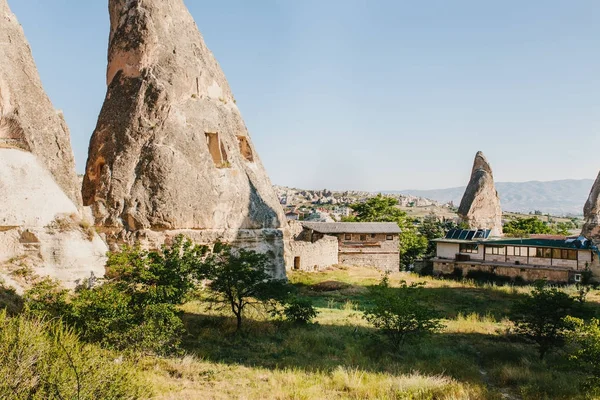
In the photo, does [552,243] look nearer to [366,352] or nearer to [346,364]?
[366,352]

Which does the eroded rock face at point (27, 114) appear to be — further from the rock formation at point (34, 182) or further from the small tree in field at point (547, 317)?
the small tree in field at point (547, 317)

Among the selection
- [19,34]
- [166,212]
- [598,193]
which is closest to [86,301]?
[166,212]

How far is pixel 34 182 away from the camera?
39.3ft

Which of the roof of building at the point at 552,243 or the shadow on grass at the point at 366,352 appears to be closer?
the shadow on grass at the point at 366,352

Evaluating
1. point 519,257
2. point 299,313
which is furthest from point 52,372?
point 519,257

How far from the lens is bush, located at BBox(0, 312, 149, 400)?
532 centimetres

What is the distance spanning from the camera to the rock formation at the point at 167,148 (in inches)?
682

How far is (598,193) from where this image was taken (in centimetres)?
3791

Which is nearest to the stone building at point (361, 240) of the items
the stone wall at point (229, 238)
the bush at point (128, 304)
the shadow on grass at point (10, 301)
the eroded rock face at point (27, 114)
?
the stone wall at point (229, 238)

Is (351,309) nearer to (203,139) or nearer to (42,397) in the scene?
(203,139)

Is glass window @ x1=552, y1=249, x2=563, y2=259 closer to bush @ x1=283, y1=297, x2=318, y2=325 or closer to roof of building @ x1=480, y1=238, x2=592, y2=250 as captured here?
roof of building @ x1=480, y1=238, x2=592, y2=250

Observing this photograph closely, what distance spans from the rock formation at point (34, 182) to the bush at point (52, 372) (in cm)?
553

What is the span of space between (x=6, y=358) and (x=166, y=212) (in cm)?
1208

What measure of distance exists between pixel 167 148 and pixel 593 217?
122ft
